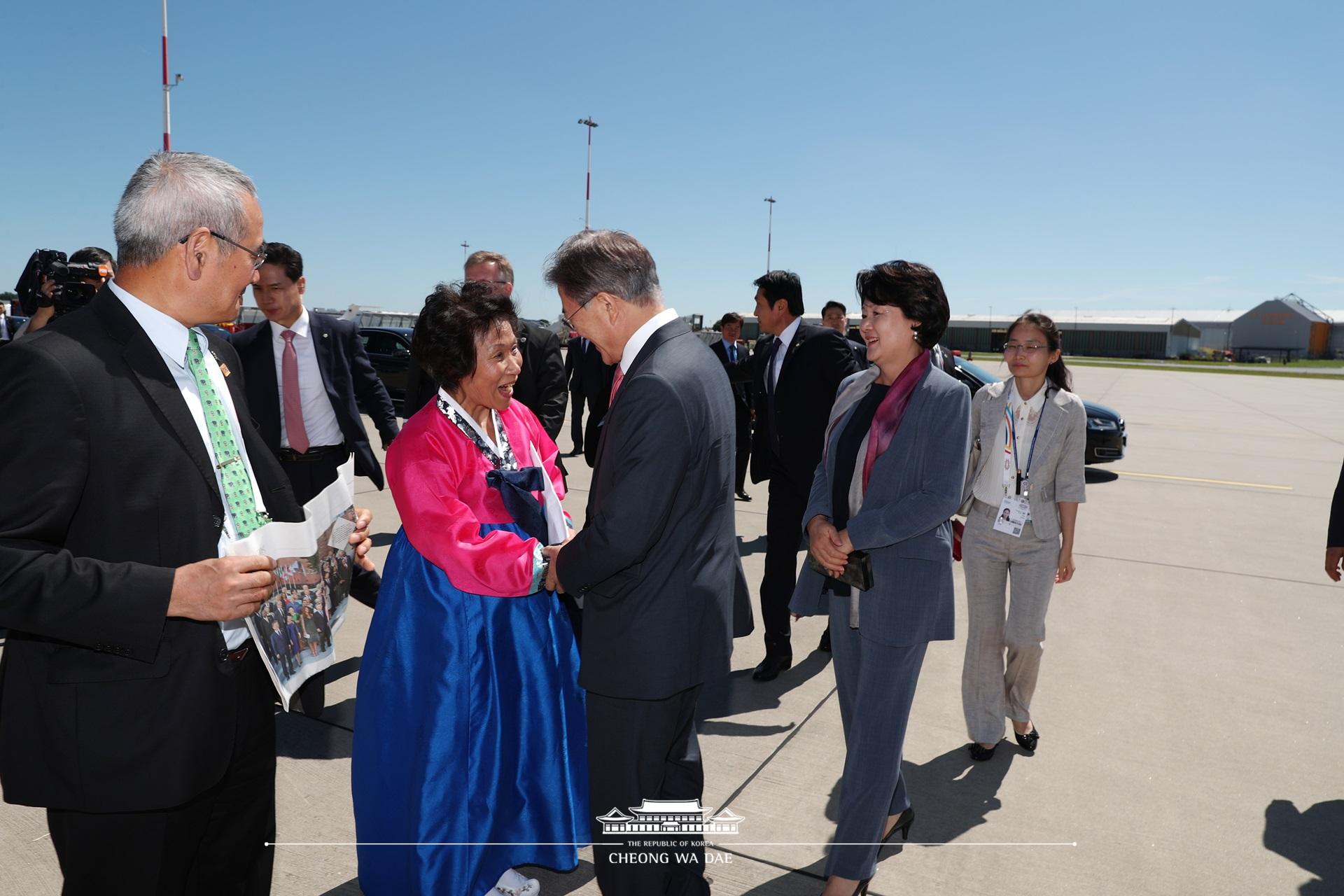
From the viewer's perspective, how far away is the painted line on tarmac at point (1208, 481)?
10.1m

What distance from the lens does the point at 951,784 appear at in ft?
11.2

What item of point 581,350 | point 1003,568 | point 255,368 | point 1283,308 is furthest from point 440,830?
point 1283,308

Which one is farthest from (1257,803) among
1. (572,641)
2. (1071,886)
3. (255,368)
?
(255,368)

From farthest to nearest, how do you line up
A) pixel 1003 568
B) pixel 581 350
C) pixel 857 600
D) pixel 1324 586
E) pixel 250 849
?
pixel 581 350, pixel 1324 586, pixel 1003 568, pixel 857 600, pixel 250 849

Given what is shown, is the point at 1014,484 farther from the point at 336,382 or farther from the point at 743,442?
the point at 743,442

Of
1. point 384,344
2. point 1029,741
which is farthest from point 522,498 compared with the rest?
point 384,344

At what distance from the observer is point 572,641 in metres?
2.72

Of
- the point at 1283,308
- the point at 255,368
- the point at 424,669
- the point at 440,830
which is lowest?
the point at 440,830

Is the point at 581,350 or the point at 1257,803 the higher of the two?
the point at 581,350

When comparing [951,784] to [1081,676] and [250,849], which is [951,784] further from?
[250,849]

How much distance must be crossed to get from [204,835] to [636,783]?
1.00 metres

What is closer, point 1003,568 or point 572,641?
Result: point 572,641

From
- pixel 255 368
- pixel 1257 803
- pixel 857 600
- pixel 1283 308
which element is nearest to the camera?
pixel 857 600

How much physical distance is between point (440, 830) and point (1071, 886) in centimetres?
207
